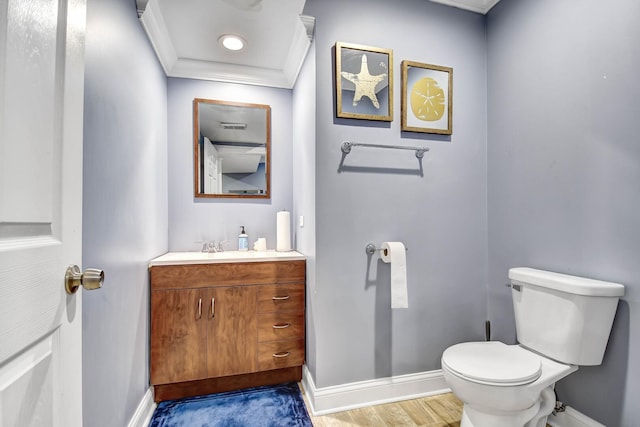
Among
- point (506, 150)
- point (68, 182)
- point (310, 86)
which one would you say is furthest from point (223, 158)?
point (506, 150)

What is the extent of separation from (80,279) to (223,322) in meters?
1.31

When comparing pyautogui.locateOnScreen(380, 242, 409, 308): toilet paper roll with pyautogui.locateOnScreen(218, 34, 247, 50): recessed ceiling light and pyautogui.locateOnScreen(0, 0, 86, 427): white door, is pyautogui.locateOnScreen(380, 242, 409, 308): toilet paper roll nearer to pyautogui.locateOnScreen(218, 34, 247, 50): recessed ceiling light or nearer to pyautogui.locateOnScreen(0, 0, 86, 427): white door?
pyautogui.locateOnScreen(0, 0, 86, 427): white door

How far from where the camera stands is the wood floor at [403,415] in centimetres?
160

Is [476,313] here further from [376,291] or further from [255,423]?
[255,423]

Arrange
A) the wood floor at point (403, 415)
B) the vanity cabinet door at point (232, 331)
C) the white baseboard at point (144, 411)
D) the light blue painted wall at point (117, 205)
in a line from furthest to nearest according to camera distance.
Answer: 1. the vanity cabinet door at point (232, 331)
2. the wood floor at point (403, 415)
3. the white baseboard at point (144, 411)
4. the light blue painted wall at point (117, 205)

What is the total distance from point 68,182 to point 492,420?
5.83ft

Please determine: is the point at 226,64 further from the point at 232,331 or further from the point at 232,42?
the point at 232,331

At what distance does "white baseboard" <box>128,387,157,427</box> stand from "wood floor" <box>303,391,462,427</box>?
91cm

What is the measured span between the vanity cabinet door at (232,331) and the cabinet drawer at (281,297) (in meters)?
0.05

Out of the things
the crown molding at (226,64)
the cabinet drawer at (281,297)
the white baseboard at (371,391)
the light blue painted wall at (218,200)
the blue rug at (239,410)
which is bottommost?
the blue rug at (239,410)

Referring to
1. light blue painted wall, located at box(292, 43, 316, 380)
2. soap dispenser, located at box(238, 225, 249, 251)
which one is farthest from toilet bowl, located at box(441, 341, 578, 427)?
soap dispenser, located at box(238, 225, 249, 251)

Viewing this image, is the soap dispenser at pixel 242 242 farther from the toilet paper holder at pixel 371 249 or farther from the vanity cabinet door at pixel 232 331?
the toilet paper holder at pixel 371 249

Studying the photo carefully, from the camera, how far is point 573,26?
58.4 inches

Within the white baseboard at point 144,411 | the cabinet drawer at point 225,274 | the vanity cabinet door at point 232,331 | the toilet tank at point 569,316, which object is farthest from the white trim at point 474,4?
the white baseboard at point 144,411
